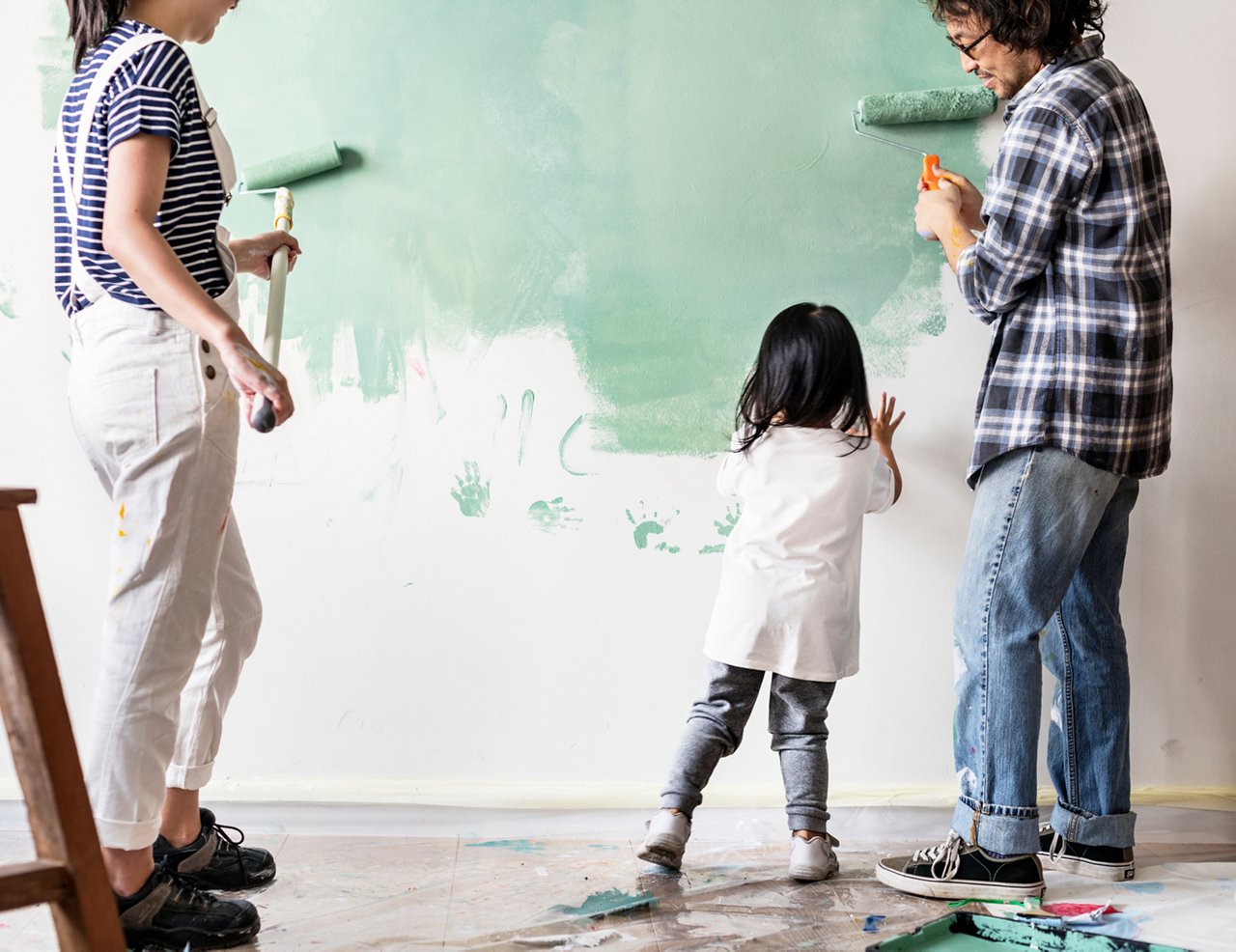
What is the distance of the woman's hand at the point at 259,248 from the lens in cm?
140

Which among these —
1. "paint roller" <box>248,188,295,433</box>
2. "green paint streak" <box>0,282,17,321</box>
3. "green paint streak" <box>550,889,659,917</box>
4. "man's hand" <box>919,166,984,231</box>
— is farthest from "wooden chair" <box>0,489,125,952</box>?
"man's hand" <box>919,166,984,231</box>

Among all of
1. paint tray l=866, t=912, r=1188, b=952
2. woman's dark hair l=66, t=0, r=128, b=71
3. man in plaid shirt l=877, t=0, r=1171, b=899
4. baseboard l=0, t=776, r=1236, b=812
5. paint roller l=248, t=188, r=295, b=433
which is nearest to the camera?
paint roller l=248, t=188, r=295, b=433

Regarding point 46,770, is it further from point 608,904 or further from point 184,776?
point 608,904

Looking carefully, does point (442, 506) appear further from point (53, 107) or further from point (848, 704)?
point (53, 107)

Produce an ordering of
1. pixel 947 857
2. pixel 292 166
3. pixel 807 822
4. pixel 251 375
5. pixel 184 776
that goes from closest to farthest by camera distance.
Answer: pixel 251 375 < pixel 184 776 < pixel 947 857 < pixel 807 822 < pixel 292 166

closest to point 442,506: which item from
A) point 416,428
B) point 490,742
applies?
point 416,428

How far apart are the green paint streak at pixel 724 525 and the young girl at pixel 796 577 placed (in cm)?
9

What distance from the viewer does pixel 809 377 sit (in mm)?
1635

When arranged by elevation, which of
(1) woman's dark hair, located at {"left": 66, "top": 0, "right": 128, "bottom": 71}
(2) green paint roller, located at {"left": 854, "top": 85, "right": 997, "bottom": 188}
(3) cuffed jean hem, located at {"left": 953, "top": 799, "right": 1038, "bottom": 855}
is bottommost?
(3) cuffed jean hem, located at {"left": 953, "top": 799, "right": 1038, "bottom": 855}

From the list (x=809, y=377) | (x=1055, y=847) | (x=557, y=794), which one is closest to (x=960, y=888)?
(x=1055, y=847)

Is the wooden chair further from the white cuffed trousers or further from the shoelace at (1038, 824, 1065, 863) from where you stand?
the shoelace at (1038, 824, 1065, 863)

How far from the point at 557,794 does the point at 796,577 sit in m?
0.51

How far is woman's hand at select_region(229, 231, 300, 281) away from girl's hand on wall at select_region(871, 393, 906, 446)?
0.86 meters

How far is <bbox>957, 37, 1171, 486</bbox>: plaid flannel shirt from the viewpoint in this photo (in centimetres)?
138
